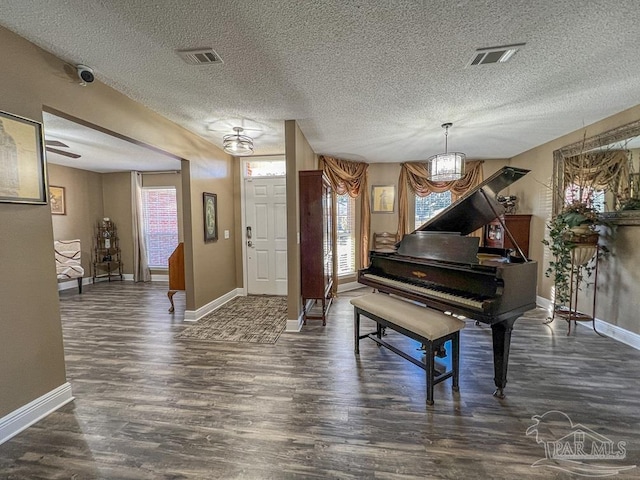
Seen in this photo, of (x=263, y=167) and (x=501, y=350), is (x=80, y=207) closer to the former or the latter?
(x=263, y=167)

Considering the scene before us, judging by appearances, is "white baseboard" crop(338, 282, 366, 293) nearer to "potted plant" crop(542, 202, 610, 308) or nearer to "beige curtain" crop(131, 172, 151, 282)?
"potted plant" crop(542, 202, 610, 308)

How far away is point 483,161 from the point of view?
5.06 meters

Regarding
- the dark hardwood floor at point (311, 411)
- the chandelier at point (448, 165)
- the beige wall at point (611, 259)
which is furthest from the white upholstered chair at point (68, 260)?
the beige wall at point (611, 259)

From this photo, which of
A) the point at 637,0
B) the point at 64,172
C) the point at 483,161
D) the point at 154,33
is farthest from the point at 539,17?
the point at 64,172

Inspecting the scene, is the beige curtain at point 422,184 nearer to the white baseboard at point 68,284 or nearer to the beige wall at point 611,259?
the beige wall at point 611,259

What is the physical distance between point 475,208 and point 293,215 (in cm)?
192

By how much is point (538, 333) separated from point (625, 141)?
2311 millimetres

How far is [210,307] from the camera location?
3990mm

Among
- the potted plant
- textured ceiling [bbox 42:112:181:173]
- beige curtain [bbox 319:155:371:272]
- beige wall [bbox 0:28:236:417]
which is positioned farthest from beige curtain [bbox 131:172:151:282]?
the potted plant

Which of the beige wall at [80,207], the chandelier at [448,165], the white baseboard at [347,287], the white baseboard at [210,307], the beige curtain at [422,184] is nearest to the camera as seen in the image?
the chandelier at [448,165]

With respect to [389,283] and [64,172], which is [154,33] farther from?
[64,172]

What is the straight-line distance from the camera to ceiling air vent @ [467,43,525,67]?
180cm

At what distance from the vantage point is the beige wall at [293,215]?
10.4ft

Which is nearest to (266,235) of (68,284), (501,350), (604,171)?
(501,350)
